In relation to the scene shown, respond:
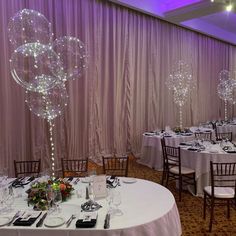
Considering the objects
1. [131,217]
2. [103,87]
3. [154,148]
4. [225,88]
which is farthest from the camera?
[225,88]

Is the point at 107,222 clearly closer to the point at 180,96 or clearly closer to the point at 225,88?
the point at 180,96

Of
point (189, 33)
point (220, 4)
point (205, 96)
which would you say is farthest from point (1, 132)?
point (205, 96)

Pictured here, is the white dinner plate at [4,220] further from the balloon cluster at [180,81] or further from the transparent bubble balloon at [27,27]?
the balloon cluster at [180,81]

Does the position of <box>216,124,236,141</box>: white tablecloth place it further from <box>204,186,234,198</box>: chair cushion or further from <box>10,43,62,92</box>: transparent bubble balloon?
<box>10,43,62,92</box>: transparent bubble balloon

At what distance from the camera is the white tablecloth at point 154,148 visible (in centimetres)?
696

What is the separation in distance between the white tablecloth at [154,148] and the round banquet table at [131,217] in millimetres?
3914

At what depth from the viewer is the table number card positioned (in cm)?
272

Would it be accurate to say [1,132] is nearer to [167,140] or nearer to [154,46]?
[167,140]

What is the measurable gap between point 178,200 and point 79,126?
319cm

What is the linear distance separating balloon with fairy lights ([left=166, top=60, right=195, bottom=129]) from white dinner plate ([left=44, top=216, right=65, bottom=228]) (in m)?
7.58

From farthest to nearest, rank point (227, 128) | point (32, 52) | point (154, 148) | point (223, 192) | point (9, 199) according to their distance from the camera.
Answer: point (227, 128), point (154, 148), point (223, 192), point (32, 52), point (9, 199)

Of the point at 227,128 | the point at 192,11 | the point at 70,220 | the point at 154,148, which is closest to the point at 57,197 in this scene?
the point at 70,220

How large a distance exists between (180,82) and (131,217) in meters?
7.69

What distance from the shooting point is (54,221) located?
2.34 metres
